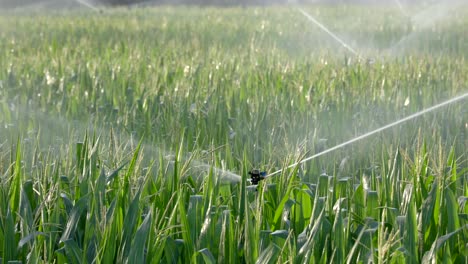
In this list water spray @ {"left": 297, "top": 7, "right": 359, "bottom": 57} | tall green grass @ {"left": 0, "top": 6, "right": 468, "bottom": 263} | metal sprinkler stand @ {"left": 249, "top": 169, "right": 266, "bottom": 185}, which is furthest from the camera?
water spray @ {"left": 297, "top": 7, "right": 359, "bottom": 57}

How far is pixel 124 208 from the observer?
1.97 m

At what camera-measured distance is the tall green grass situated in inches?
69.9

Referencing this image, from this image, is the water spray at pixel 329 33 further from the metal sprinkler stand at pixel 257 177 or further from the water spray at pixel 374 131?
the metal sprinkler stand at pixel 257 177

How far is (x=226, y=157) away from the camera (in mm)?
2521

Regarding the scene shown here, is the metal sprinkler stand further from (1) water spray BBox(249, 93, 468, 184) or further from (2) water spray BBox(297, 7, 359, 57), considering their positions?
(2) water spray BBox(297, 7, 359, 57)

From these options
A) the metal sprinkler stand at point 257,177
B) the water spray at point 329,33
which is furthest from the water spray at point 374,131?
the water spray at point 329,33

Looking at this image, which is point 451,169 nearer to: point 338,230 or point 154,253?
point 338,230

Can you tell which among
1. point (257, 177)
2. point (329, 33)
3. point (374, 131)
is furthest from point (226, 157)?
point (329, 33)

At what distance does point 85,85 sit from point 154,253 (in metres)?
3.18

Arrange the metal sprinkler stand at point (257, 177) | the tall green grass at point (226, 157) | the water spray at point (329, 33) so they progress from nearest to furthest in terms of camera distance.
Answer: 1. the tall green grass at point (226, 157)
2. the metal sprinkler stand at point (257, 177)
3. the water spray at point (329, 33)

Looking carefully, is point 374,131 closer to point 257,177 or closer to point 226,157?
point 226,157

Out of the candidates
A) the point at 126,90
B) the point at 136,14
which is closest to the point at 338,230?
the point at 126,90

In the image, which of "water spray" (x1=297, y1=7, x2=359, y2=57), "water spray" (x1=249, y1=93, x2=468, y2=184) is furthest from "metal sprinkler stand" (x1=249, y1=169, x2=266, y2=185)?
"water spray" (x1=297, y1=7, x2=359, y2=57)

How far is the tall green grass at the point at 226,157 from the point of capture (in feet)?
5.82
